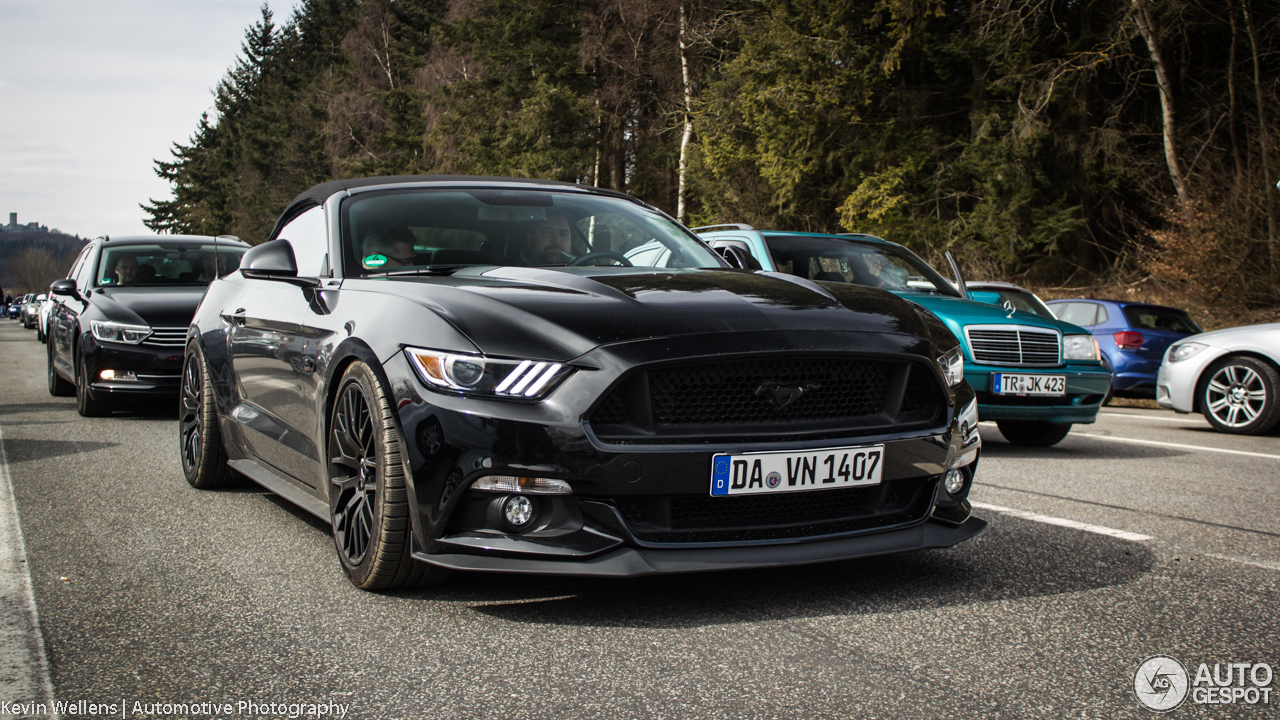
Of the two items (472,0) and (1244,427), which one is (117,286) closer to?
(1244,427)

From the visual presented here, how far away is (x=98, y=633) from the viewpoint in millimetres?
3164

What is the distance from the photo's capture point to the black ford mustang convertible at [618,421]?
10.4 feet

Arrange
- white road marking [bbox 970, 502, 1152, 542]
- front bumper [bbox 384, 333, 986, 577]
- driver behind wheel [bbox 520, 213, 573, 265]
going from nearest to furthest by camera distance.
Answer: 1. front bumper [bbox 384, 333, 986, 577]
2. driver behind wheel [bbox 520, 213, 573, 265]
3. white road marking [bbox 970, 502, 1152, 542]

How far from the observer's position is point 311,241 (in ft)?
15.9

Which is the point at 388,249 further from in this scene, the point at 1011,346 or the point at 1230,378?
the point at 1230,378

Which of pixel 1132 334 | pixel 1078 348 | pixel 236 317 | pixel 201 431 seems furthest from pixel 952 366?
pixel 1132 334

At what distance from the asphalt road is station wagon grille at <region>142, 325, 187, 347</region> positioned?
4.38m

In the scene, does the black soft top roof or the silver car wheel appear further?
the silver car wheel

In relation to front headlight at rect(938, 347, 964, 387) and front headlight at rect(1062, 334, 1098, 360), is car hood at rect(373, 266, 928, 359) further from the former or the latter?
front headlight at rect(1062, 334, 1098, 360)

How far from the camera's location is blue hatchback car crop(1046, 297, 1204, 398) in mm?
13516

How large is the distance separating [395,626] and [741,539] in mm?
1042

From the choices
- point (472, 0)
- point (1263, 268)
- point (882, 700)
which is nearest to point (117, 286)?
point (882, 700)

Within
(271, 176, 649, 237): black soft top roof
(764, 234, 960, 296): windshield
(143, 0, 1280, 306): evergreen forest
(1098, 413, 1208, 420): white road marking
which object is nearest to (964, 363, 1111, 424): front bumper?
(764, 234, 960, 296): windshield

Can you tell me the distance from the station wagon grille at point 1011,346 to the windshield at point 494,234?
3.57 meters
